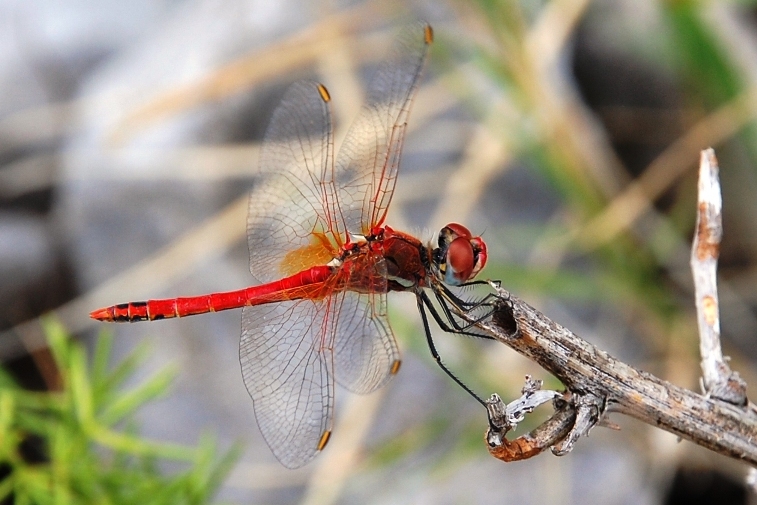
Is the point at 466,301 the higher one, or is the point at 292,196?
the point at 292,196

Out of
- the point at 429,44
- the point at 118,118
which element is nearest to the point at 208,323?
the point at 118,118

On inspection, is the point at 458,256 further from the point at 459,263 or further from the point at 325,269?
A: the point at 325,269

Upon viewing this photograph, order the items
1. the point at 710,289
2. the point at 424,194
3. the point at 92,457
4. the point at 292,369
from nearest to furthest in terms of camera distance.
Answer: the point at 710,289
the point at 292,369
the point at 92,457
the point at 424,194

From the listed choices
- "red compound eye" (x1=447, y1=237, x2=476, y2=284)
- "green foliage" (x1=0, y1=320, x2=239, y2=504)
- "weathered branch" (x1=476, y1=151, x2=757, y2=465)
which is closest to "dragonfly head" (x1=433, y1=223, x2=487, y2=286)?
"red compound eye" (x1=447, y1=237, x2=476, y2=284)

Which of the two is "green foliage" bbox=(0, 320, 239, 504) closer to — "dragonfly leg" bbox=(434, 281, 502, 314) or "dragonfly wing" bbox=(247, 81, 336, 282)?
"dragonfly wing" bbox=(247, 81, 336, 282)

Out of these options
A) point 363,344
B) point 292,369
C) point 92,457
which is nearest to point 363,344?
point 363,344
